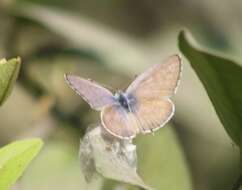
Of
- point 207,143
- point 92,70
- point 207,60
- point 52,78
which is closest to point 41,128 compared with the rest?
point 52,78

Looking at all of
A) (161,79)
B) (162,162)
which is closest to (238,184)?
(161,79)

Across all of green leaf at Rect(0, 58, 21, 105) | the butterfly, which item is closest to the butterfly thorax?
the butterfly

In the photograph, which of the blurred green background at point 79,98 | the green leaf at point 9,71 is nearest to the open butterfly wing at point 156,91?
the blurred green background at point 79,98

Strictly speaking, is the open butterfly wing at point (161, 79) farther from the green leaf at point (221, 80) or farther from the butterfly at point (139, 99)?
the green leaf at point (221, 80)

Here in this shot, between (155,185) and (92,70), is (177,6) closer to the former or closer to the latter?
(92,70)

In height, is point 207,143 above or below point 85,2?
below

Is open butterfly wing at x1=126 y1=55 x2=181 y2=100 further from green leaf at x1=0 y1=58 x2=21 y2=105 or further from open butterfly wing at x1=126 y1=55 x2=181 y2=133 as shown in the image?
green leaf at x1=0 y1=58 x2=21 y2=105
